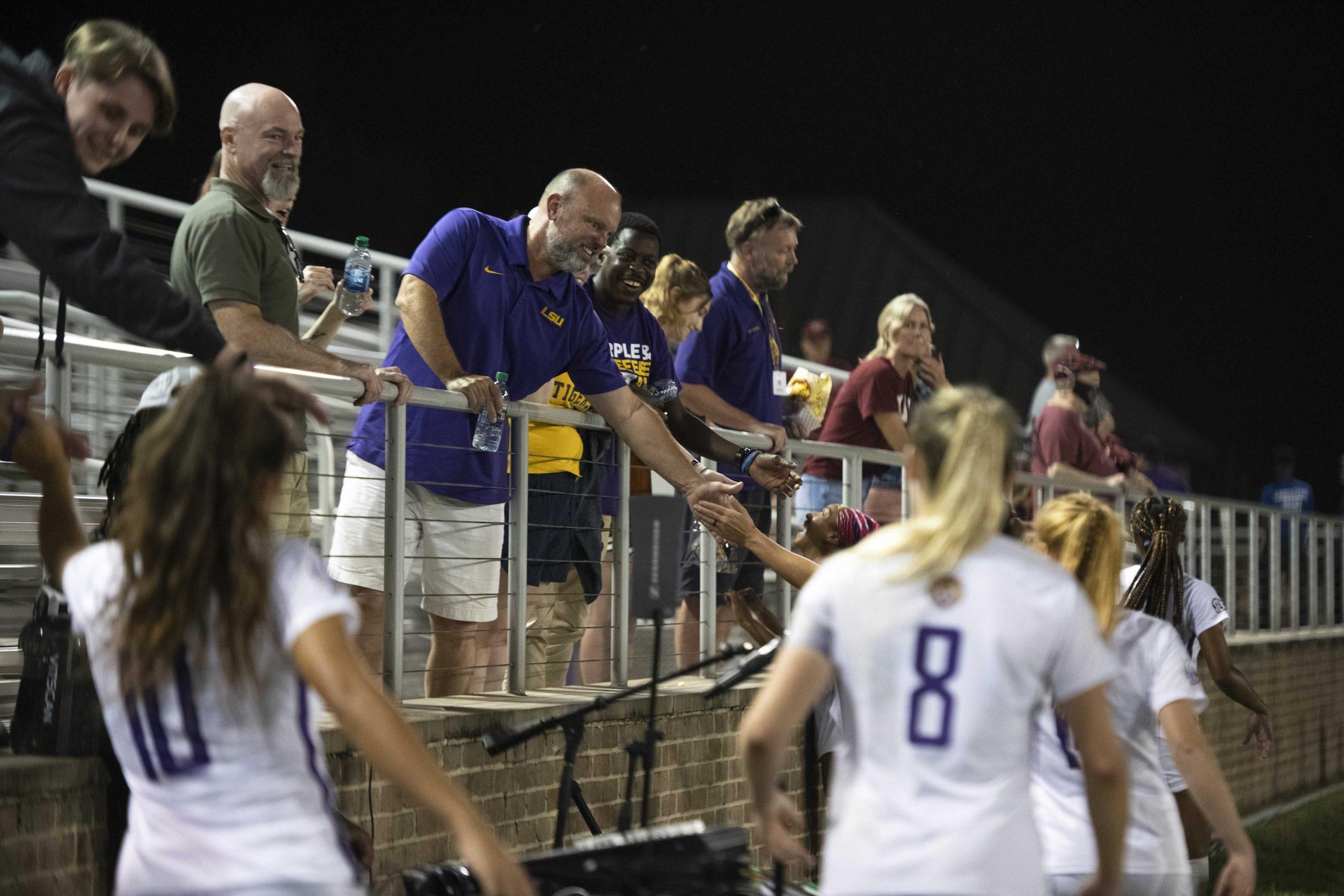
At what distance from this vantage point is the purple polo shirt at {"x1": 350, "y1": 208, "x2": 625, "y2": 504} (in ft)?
16.3

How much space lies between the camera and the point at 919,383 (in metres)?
8.09

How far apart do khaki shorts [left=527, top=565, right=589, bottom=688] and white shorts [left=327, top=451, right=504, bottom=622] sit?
47 cm

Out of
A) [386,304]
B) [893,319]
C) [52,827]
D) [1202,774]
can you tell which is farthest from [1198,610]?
[386,304]

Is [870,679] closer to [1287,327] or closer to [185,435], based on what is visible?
[185,435]

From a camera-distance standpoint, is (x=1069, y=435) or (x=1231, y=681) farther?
(x=1069, y=435)

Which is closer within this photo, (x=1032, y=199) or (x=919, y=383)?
(x=919, y=383)

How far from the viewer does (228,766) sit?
2.21m

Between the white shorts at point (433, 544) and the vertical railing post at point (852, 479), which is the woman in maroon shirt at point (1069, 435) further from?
the white shorts at point (433, 544)

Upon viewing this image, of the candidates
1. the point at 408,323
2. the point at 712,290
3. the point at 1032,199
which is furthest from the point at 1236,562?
the point at 408,323

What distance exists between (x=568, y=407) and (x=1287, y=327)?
1808cm

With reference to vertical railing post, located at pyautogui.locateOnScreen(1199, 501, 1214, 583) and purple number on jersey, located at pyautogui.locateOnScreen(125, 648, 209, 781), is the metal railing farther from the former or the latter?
Result: purple number on jersey, located at pyautogui.locateOnScreen(125, 648, 209, 781)

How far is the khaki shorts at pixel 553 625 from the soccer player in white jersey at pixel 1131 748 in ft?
8.41

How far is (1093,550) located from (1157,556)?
1.33m

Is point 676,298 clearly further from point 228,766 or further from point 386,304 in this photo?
point 228,766
